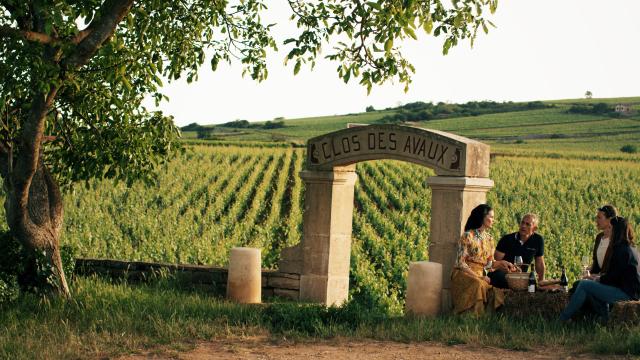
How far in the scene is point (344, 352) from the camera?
10523mm

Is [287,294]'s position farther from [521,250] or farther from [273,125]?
[273,125]

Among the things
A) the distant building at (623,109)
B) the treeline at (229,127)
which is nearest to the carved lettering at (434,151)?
the treeline at (229,127)

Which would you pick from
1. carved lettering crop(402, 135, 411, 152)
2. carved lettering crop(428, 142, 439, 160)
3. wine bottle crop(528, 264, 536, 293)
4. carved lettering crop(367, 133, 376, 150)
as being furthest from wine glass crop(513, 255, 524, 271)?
carved lettering crop(367, 133, 376, 150)

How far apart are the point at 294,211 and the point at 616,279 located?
60.3 ft

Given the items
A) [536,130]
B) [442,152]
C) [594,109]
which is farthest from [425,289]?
[594,109]

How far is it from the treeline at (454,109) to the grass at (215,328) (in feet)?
239

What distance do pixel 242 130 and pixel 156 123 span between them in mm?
68201

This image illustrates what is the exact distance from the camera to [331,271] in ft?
49.0

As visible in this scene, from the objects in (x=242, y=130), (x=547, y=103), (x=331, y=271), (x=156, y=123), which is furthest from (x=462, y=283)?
(x=547, y=103)

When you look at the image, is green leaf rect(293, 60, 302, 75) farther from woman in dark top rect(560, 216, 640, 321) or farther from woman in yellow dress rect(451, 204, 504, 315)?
woman in dark top rect(560, 216, 640, 321)

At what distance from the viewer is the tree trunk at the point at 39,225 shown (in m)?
13.4

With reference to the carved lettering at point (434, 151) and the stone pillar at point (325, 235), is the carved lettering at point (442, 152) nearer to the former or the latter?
the carved lettering at point (434, 151)

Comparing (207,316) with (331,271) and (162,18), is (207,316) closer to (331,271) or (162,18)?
(331,271)

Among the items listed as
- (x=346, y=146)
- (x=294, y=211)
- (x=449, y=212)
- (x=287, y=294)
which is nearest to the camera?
(x=449, y=212)
